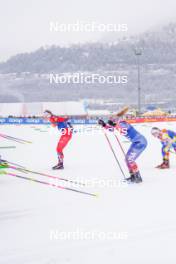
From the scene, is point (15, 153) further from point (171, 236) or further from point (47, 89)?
point (47, 89)

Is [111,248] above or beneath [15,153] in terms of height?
beneath

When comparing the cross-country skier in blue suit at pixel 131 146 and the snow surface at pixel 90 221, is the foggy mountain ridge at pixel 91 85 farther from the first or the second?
the snow surface at pixel 90 221

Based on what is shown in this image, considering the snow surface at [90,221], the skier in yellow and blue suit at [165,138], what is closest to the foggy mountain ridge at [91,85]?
the skier in yellow and blue suit at [165,138]

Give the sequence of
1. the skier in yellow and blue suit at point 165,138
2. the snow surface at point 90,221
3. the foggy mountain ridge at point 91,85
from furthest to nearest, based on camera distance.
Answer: the foggy mountain ridge at point 91,85 → the skier in yellow and blue suit at point 165,138 → the snow surface at point 90,221

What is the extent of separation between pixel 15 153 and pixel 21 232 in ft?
32.1

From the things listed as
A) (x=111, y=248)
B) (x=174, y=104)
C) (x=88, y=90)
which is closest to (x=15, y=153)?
(x=111, y=248)

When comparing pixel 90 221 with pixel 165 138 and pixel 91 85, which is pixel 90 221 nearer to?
pixel 165 138

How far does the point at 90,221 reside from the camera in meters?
5.29

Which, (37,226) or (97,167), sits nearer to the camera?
(37,226)

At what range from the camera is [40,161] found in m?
12.3

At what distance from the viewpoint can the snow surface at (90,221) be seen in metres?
4.02

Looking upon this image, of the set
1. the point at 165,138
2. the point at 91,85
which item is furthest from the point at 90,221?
the point at 91,85

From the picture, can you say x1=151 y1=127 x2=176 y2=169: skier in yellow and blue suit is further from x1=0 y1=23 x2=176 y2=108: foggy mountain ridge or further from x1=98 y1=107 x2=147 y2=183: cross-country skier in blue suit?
x1=0 y1=23 x2=176 y2=108: foggy mountain ridge

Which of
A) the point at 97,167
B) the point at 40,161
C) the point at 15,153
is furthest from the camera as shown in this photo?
the point at 15,153
